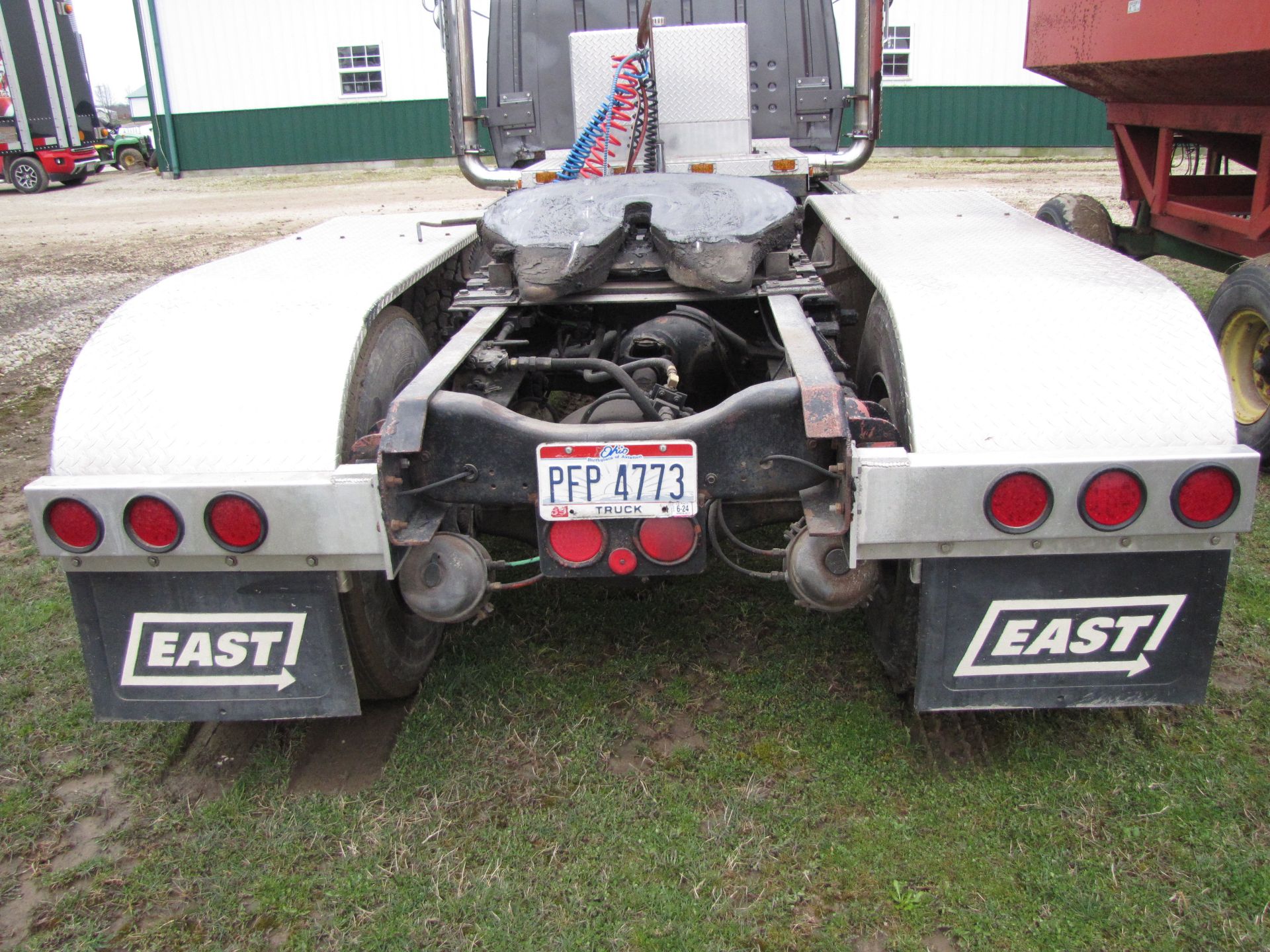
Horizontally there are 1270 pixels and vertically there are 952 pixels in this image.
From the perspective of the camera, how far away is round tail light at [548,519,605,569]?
91.8 inches

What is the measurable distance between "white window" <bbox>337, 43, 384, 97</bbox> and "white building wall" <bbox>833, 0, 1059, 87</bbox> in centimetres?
1056

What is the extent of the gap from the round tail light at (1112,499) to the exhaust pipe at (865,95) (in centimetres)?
278

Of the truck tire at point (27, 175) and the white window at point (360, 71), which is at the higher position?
the white window at point (360, 71)

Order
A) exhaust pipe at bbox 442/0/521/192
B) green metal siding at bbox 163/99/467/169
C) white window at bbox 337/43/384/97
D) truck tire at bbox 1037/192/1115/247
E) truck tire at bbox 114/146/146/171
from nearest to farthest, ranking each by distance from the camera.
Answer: exhaust pipe at bbox 442/0/521/192 → truck tire at bbox 1037/192/1115/247 → white window at bbox 337/43/384/97 → green metal siding at bbox 163/99/467/169 → truck tire at bbox 114/146/146/171

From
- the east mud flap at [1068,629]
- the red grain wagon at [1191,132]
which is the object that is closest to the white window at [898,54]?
the red grain wagon at [1191,132]

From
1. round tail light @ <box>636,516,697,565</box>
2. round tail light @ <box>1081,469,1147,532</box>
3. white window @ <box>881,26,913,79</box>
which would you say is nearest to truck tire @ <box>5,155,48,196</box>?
white window @ <box>881,26,913,79</box>

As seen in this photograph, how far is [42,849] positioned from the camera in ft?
7.59

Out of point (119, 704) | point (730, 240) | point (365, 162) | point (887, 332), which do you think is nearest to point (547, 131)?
point (730, 240)

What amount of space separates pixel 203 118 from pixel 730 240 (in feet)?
71.7

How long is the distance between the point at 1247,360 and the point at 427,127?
19.9 m

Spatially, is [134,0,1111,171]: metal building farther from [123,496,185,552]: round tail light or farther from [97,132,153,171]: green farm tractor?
[123,496,185,552]: round tail light

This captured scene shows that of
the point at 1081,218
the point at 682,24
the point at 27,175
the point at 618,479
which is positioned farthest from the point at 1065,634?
the point at 27,175

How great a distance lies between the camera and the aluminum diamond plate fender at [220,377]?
2203 mm

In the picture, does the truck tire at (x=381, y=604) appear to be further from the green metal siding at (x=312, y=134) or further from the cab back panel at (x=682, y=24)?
the green metal siding at (x=312, y=134)
